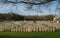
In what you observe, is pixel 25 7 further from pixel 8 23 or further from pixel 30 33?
pixel 30 33

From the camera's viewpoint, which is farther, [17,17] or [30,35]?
[17,17]

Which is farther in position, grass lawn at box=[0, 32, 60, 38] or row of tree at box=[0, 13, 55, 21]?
row of tree at box=[0, 13, 55, 21]

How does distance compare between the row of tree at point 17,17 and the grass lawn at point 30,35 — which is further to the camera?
the row of tree at point 17,17

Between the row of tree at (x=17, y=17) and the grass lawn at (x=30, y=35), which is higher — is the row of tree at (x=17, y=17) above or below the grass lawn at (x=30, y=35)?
above

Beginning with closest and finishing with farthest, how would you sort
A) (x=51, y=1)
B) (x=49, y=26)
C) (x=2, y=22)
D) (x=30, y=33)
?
(x=30, y=33) → (x=49, y=26) → (x=2, y=22) → (x=51, y=1)

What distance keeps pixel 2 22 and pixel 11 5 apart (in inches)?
54.0

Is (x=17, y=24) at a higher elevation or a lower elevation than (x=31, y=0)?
lower

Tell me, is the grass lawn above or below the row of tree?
below

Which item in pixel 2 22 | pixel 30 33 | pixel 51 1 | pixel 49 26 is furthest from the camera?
pixel 51 1

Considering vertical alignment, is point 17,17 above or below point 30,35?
above

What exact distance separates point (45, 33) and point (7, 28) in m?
2.15

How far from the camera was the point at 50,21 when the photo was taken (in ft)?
38.4

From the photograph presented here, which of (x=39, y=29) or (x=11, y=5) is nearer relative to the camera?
(x=39, y=29)

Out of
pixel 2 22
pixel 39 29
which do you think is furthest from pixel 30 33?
pixel 2 22
